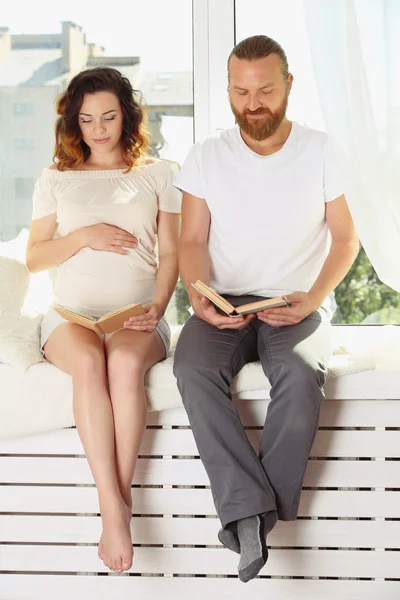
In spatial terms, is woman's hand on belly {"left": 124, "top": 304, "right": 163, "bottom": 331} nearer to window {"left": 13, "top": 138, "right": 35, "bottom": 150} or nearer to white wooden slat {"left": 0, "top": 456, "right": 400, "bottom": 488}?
white wooden slat {"left": 0, "top": 456, "right": 400, "bottom": 488}

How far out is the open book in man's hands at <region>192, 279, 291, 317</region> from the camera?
1946 millimetres

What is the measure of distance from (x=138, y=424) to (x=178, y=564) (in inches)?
17.1

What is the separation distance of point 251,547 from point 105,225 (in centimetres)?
105

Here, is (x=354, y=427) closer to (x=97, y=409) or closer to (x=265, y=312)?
(x=265, y=312)

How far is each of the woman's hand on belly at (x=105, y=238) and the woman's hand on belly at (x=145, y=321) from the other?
0.24 m

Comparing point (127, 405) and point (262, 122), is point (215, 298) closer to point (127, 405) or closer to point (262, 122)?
point (127, 405)

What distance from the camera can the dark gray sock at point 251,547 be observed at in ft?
5.91

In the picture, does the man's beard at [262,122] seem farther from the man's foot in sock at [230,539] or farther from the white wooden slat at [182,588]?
the white wooden slat at [182,588]

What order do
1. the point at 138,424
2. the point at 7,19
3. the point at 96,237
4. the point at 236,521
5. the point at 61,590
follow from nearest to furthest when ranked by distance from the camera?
the point at 236,521 → the point at 138,424 → the point at 61,590 → the point at 96,237 → the point at 7,19

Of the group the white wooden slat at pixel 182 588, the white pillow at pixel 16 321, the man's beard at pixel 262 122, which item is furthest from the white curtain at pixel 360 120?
the white pillow at pixel 16 321

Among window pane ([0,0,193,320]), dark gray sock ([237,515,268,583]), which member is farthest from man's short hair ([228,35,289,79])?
dark gray sock ([237,515,268,583])

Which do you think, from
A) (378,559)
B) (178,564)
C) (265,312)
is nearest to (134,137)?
(265,312)

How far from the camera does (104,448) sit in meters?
2.00

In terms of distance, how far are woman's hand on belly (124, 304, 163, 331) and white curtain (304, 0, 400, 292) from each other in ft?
2.16
